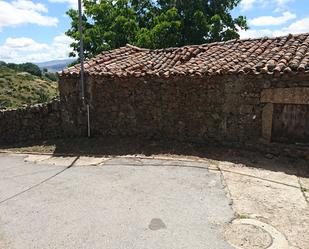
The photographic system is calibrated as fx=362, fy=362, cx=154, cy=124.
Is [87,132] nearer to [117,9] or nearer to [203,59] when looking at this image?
[203,59]

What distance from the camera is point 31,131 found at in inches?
564

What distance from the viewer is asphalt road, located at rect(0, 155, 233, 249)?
19.5 feet

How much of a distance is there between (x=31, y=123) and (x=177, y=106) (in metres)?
6.29

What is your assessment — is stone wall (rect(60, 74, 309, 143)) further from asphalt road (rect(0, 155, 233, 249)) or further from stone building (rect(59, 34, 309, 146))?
asphalt road (rect(0, 155, 233, 249))

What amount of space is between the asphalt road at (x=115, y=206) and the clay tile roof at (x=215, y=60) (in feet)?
9.83

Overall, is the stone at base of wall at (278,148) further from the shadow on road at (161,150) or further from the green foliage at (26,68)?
the green foliage at (26,68)

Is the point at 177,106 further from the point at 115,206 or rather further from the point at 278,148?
the point at 115,206

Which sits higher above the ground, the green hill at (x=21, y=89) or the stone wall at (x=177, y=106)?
the stone wall at (x=177, y=106)

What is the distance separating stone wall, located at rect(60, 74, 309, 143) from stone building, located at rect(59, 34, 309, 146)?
0.09 feet

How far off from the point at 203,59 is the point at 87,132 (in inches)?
192

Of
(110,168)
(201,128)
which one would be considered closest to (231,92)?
(201,128)

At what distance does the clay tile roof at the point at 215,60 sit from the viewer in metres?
9.90

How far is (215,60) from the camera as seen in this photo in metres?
11.4

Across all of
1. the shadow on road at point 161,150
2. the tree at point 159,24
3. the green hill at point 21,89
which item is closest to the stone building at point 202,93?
the shadow on road at point 161,150
